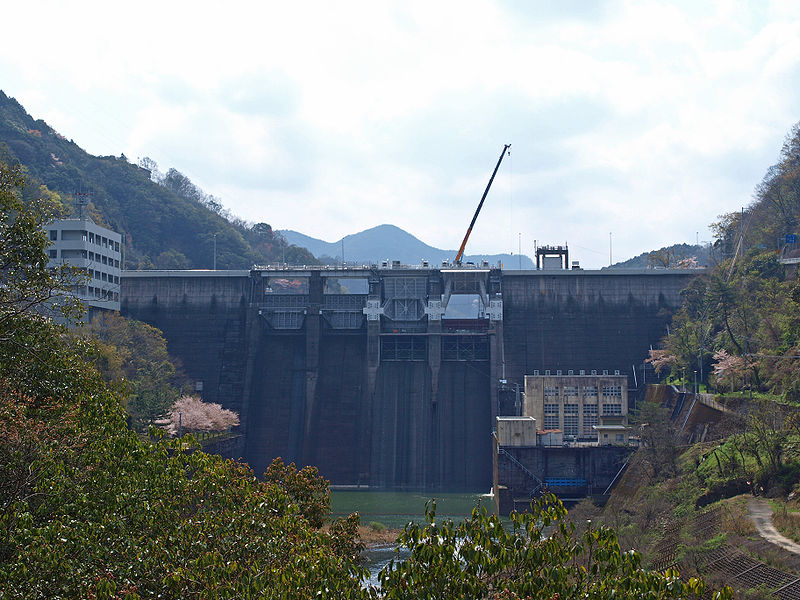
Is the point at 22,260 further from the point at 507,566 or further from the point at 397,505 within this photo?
the point at 397,505

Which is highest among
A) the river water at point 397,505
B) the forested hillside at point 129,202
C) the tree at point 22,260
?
the forested hillside at point 129,202

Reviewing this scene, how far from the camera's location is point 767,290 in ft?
212

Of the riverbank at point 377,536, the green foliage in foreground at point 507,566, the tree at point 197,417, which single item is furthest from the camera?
the tree at point 197,417

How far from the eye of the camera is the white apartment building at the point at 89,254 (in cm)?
7012

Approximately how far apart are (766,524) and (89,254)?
56.9 meters

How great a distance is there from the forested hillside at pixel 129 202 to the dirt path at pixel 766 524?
295ft

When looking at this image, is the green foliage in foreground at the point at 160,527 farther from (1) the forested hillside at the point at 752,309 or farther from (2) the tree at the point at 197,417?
(2) the tree at the point at 197,417

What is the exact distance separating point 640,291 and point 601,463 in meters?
21.4

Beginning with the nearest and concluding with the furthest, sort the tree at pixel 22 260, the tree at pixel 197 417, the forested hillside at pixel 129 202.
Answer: the tree at pixel 22 260 → the tree at pixel 197 417 → the forested hillside at pixel 129 202

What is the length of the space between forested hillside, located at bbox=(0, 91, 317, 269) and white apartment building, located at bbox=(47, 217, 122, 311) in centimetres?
3732

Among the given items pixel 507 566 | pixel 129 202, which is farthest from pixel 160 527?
pixel 129 202

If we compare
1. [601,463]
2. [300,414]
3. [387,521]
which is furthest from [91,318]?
[601,463]

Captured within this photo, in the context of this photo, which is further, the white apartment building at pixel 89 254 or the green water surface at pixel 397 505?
the white apartment building at pixel 89 254

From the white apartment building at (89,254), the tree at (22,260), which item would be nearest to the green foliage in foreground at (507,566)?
the tree at (22,260)
